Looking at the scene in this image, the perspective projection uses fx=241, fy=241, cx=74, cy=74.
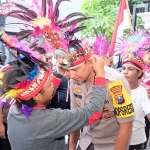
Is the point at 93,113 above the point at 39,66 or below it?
below

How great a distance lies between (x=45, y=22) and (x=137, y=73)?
52.6 inches

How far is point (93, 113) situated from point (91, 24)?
6519 millimetres

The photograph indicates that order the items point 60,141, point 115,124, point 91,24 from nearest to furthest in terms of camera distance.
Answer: point 60,141
point 115,124
point 91,24

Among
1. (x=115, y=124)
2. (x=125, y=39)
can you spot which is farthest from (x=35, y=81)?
(x=125, y=39)

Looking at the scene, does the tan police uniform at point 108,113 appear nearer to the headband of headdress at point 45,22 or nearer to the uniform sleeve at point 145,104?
the headband of headdress at point 45,22

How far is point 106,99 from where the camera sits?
172cm

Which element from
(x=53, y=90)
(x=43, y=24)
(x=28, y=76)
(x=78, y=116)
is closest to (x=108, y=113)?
(x=78, y=116)

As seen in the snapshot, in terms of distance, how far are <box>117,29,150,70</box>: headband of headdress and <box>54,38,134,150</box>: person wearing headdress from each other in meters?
0.84

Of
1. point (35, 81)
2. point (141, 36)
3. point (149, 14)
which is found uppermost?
point (149, 14)

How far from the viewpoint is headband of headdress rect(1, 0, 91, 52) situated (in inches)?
63.2

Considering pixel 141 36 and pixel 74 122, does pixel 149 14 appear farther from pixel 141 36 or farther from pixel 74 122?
pixel 74 122

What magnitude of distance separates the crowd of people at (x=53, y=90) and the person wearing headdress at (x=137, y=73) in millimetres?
556

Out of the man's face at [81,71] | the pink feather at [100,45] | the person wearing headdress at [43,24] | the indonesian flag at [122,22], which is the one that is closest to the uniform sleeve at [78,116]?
the man's face at [81,71]

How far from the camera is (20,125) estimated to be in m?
1.51
